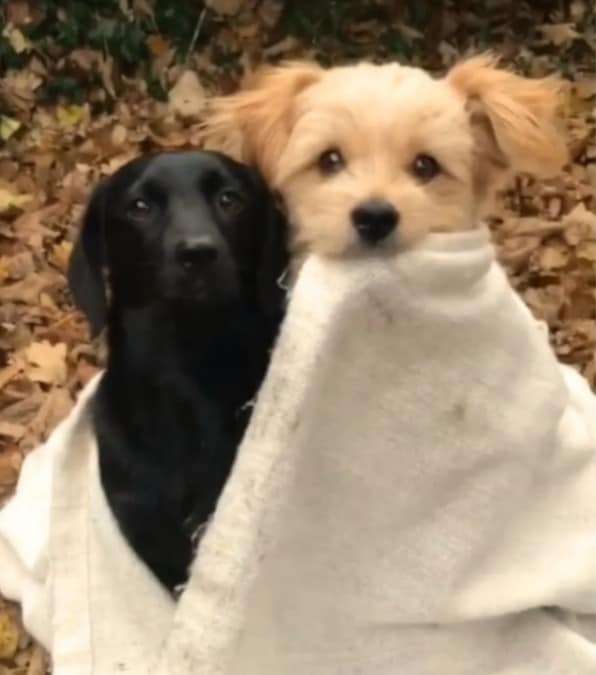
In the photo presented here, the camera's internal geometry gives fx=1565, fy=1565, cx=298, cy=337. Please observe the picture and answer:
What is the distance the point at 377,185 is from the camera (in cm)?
150

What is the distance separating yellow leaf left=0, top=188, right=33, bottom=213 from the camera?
2727 mm

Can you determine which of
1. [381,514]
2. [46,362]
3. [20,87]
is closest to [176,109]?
[20,87]

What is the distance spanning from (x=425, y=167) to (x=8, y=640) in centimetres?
81

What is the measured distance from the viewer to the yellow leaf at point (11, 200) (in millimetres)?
2727

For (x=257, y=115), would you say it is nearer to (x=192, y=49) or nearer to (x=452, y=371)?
(x=452, y=371)

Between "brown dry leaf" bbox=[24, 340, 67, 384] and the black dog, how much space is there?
704 mm

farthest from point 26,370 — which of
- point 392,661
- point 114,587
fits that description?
point 392,661

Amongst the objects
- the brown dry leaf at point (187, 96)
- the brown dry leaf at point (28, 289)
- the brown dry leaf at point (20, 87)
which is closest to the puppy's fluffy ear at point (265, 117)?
the brown dry leaf at point (28, 289)

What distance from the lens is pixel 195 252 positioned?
4.93ft

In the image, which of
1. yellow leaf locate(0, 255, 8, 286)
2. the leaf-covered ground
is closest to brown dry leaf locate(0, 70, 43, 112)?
the leaf-covered ground

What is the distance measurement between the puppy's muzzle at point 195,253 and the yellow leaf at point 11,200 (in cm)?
128

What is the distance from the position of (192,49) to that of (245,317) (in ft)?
5.15

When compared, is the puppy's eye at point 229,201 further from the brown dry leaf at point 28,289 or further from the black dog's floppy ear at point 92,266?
the brown dry leaf at point 28,289

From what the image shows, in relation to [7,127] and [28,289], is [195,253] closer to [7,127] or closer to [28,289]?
[28,289]
